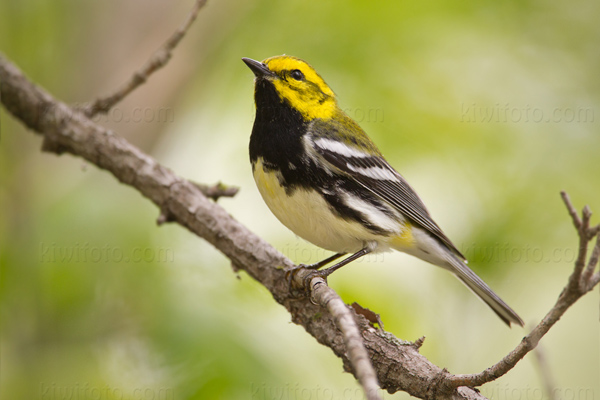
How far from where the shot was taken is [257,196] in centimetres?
437

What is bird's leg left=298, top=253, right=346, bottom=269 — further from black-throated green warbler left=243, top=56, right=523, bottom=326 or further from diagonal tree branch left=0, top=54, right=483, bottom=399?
diagonal tree branch left=0, top=54, right=483, bottom=399

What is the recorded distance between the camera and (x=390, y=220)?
339 cm

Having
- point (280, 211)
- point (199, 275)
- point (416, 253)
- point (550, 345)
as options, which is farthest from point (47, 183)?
point (550, 345)

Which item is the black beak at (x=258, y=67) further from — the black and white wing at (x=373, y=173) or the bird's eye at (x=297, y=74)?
the black and white wing at (x=373, y=173)
